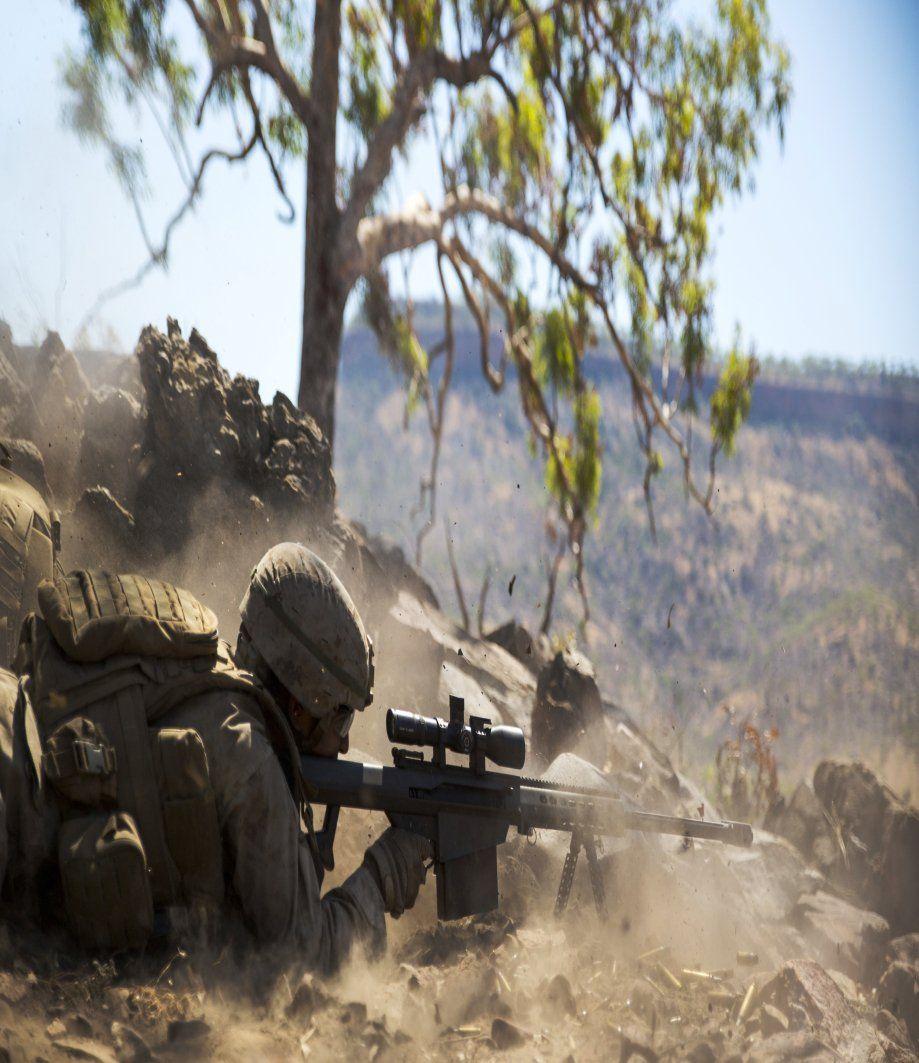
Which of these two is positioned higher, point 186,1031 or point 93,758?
point 93,758

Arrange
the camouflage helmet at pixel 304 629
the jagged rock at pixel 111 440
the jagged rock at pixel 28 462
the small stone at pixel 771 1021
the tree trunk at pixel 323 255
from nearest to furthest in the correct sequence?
1. the camouflage helmet at pixel 304 629
2. the small stone at pixel 771 1021
3. the jagged rock at pixel 28 462
4. the jagged rock at pixel 111 440
5. the tree trunk at pixel 323 255

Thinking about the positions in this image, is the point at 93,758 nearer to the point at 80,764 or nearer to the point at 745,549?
the point at 80,764

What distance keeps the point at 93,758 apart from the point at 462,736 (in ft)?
5.18

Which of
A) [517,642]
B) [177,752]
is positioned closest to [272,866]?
[177,752]

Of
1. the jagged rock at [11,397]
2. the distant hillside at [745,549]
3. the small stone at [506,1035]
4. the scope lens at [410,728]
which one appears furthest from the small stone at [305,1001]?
the distant hillside at [745,549]

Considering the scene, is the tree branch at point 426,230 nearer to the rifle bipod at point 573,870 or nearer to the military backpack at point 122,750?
the rifle bipod at point 573,870

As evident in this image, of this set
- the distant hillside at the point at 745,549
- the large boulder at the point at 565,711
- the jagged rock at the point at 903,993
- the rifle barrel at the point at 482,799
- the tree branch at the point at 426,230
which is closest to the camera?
the rifle barrel at the point at 482,799

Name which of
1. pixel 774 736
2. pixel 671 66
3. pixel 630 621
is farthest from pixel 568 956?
pixel 630 621

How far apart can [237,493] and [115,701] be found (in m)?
4.17

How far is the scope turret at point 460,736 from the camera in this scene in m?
4.05

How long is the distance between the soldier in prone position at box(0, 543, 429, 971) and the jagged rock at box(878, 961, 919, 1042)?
3.35m

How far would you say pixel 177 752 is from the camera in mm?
3117

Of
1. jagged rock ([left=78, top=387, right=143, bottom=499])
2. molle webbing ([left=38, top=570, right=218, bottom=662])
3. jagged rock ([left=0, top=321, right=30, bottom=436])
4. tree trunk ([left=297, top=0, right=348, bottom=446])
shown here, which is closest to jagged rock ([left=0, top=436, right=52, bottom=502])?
jagged rock ([left=0, top=321, right=30, bottom=436])

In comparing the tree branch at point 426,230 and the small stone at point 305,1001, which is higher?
the tree branch at point 426,230
